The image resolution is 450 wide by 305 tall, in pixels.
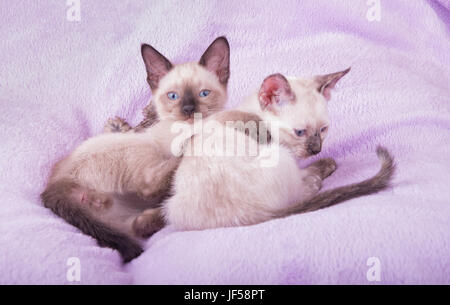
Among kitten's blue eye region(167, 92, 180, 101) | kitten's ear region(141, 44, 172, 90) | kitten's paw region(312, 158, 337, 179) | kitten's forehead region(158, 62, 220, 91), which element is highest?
kitten's ear region(141, 44, 172, 90)

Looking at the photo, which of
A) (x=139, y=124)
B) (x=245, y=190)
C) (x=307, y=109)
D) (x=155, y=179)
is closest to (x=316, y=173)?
(x=307, y=109)

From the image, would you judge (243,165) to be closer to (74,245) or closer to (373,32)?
(74,245)

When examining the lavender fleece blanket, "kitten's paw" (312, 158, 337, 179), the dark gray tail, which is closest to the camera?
the lavender fleece blanket

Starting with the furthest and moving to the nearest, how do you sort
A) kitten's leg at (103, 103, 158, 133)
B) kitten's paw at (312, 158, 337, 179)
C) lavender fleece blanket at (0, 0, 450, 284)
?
kitten's leg at (103, 103, 158, 133) < kitten's paw at (312, 158, 337, 179) < lavender fleece blanket at (0, 0, 450, 284)

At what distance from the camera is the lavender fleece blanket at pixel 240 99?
26.6 inches

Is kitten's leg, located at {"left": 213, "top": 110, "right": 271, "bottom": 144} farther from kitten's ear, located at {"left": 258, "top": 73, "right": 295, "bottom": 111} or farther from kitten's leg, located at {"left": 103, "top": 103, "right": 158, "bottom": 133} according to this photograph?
kitten's leg, located at {"left": 103, "top": 103, "right": 158, "bottom": 133}

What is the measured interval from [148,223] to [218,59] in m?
0.52

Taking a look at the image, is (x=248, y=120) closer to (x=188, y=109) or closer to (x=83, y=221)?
(x=188, y=109)

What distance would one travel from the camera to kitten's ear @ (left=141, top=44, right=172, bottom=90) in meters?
1.12

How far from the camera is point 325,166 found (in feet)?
3.47

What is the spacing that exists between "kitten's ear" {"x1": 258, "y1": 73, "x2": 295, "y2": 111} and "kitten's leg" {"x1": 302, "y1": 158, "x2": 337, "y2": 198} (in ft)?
0.63

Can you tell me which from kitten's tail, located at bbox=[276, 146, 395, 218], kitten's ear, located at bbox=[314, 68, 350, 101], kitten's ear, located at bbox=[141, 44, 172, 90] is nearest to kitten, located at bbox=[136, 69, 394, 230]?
kitten's tail, located at bbox=[276, 146, 395, 218]

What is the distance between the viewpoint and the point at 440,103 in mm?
1232
